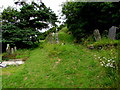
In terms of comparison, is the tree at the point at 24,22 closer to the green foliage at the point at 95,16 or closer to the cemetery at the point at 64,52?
the cemetery at the point at 64,52

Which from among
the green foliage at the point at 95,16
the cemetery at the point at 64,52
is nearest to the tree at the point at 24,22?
the cemetery at the point at 64,52

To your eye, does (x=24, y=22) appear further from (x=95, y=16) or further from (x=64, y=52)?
(x=95, y=16)

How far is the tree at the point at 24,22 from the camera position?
8.42 meters

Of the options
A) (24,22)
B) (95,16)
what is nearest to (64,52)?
(95,16)

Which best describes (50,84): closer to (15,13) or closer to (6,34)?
(6,34)

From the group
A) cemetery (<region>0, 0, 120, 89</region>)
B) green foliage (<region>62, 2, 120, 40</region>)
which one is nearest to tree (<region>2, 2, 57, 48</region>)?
cemetery (<region>0, 0, 120, 89</region>)

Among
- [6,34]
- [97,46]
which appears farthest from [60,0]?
[97,46]

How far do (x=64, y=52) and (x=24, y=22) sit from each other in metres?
5.93

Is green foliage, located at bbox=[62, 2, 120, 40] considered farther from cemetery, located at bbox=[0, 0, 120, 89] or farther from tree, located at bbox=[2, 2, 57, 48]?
tree, located at bbox=[2, 2, 57, 48]

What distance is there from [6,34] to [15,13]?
2.40 metres

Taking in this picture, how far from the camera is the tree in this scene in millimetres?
8422

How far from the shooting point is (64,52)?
6.34m

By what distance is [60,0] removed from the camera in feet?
48.2

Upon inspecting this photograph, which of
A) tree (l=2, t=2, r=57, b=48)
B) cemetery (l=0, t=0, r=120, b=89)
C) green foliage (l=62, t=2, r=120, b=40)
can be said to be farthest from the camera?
tree (l=2, t=2, r=57, b=48)
